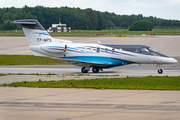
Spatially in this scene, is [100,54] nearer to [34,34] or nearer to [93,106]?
[34,34]

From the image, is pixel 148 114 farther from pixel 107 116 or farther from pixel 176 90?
pixel 176 90

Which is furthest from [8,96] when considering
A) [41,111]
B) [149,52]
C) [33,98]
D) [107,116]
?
[149,52]

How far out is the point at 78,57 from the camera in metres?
34.4

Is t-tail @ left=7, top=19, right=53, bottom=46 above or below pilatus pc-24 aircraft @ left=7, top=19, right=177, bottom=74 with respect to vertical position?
above

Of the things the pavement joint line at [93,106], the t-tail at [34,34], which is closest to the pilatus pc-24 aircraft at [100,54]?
the t-tail at [34,34]

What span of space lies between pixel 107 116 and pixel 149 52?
2120cm

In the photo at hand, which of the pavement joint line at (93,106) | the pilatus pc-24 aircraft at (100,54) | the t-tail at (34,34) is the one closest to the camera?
the pavement joint line at (93,106)

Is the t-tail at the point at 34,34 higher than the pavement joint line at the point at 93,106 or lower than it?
higher

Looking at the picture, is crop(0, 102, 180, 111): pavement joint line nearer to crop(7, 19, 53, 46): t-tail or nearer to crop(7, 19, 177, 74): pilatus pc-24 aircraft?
crop(7, 19, 177, 74): pilatus pc-24 aircraft

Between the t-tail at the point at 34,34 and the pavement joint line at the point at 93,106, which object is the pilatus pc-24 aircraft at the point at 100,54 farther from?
the pavement joint line at the point at 93,106

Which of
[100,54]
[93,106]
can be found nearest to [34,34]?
[100,54]

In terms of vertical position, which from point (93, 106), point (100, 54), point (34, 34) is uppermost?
point (34, 34)

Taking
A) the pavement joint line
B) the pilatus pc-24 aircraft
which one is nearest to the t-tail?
the pilatus pc-24 aircraft

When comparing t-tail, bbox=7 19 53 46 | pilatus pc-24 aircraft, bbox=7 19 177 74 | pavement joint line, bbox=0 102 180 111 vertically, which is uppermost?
t-tail, bbox=7 19 53 46
